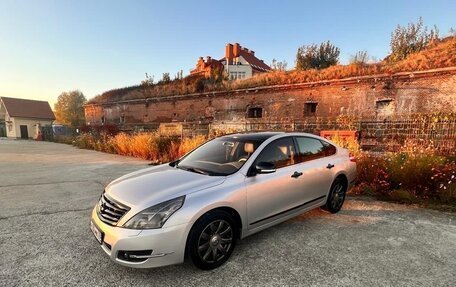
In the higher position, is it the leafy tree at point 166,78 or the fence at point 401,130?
the leafy tree at point 166,78

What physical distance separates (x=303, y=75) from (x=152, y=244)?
688 inches

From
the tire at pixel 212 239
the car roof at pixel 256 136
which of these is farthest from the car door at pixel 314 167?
the tire at pixel 212 239

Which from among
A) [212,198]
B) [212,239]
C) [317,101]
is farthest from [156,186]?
[317,101]

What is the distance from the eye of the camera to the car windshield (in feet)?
11.7

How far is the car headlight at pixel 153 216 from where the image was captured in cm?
262

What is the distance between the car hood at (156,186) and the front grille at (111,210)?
57 millimetres

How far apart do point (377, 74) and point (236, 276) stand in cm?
1572

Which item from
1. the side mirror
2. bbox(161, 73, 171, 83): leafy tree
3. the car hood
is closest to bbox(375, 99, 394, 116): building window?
the side mirror

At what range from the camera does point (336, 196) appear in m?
4.79

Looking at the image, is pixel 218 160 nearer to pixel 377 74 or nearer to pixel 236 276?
pixel 236 276

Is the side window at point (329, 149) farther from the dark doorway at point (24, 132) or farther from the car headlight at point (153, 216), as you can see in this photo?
the dark doorway at point (24, 132)

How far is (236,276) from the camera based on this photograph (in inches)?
111

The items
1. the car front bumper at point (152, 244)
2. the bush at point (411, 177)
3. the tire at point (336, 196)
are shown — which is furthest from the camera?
the bush at point (411, 177)

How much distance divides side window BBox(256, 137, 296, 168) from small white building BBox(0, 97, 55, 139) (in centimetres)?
4470
